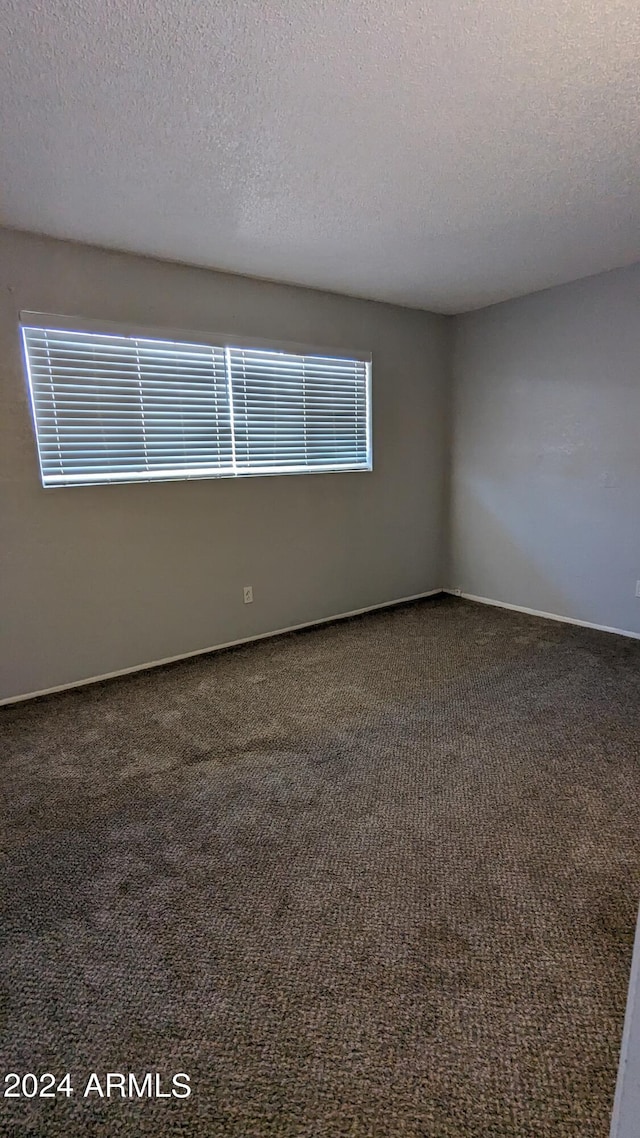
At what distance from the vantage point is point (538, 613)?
418 centimetres

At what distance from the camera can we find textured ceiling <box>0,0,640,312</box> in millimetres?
1369

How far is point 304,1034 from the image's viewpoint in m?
1.20

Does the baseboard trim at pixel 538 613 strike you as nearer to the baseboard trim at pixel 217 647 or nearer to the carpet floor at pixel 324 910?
the baseboard trim at pixel 217 647

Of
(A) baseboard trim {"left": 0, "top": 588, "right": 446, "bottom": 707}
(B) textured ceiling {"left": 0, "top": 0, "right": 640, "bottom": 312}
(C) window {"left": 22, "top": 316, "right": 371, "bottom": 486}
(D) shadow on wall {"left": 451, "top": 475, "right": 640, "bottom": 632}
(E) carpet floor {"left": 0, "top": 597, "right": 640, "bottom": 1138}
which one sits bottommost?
(E) carpet floor {"left": 0, "top": 597, "right": 640, "bottom": 1138}

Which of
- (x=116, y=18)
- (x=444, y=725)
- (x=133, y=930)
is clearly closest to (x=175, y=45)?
(x=116, y=18)

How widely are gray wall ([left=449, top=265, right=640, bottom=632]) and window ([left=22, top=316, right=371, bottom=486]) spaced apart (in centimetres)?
104

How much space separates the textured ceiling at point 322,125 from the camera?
1369 millimetres

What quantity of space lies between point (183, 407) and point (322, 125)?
1.75 meters

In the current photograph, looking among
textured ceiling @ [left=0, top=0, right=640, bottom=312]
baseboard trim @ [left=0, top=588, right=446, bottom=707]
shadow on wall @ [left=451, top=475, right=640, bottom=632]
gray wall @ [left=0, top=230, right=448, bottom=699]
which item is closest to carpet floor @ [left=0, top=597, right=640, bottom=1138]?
baseboard trim @ [left=0, top=588, right=446, bottom=707]

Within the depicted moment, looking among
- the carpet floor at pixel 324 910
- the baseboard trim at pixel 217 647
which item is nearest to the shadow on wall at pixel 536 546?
the baseboard trim at pixel 217 647

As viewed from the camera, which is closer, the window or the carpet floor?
the carpet floor

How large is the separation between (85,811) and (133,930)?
64 centimetres

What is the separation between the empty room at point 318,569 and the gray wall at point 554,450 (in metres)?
0.03

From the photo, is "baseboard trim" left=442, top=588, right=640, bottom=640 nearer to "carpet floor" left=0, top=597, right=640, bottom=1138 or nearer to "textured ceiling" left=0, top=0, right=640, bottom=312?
"carpet floor" left=0, top=597, right=640, bottom=1138
